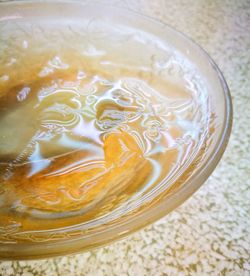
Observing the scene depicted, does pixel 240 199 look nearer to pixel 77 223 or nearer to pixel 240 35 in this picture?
pixel 77 223

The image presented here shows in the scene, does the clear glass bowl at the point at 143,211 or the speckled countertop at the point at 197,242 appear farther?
the speckled countertop at the point at 197,242

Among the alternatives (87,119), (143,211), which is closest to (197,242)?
(143,211)

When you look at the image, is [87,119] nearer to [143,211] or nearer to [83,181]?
[83,181]

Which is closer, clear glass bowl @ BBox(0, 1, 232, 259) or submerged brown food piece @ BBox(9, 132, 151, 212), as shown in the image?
clear glass bowl @ BBox(0, 1, 232, 259)

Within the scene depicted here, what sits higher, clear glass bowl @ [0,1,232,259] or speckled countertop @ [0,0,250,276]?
clear glass bowl @ [0,1,232,259]

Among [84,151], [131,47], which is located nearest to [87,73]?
[131,47]

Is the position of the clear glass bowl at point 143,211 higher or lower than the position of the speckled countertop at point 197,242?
higher

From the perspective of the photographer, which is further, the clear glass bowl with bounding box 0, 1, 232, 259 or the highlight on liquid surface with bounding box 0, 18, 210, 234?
the highlight on liquid surface with bounding box 0, 18, 210, 234
